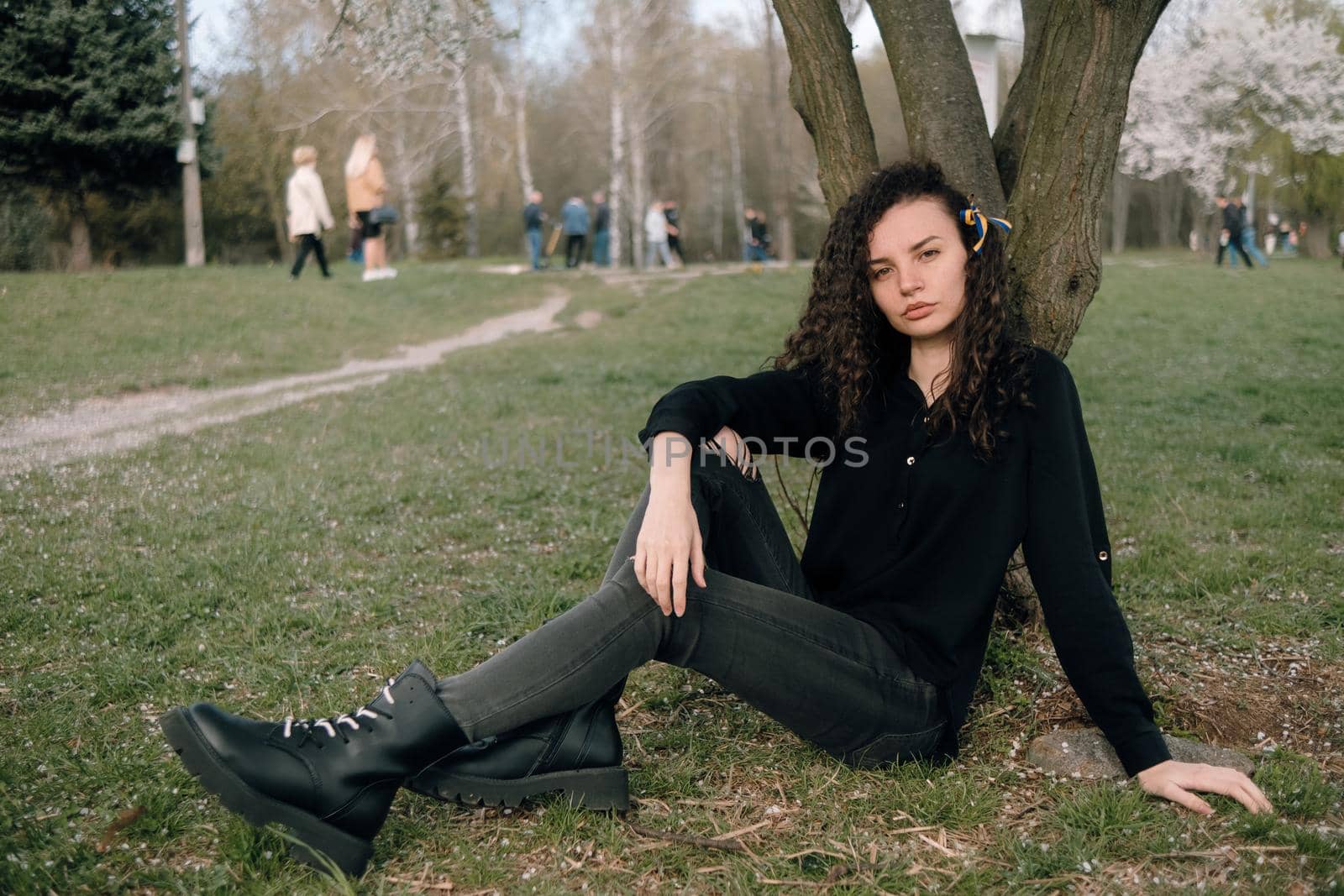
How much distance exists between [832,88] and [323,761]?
9.56 ft

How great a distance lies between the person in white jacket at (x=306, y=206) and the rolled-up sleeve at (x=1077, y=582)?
15.4 meters

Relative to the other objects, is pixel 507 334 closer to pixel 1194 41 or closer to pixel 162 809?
pixel 162 809

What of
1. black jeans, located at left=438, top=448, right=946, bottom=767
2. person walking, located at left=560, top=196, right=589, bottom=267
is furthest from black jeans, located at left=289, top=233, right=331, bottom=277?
black jeans, located at left=438, top=448, right=946, bottom=767

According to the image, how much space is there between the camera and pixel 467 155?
29.4 metres

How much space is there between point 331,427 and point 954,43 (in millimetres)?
5952

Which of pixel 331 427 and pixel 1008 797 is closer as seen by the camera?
pixel 1008 797

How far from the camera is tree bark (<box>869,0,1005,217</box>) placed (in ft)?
12.2

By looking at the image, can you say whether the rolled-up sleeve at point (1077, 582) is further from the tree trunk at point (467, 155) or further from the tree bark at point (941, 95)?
the tree trunk at point (467, 155)

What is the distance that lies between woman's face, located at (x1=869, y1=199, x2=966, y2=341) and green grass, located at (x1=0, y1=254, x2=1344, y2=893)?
50.3 inches

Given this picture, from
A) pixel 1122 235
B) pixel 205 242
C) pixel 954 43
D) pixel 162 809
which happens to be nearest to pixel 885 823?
pixel 162 809

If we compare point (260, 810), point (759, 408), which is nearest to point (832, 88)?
point (759, 408)

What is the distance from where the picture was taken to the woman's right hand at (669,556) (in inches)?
97.8

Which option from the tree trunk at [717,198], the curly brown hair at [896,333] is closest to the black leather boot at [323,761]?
the curly brown hair at [896,333]

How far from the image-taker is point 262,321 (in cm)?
1352
